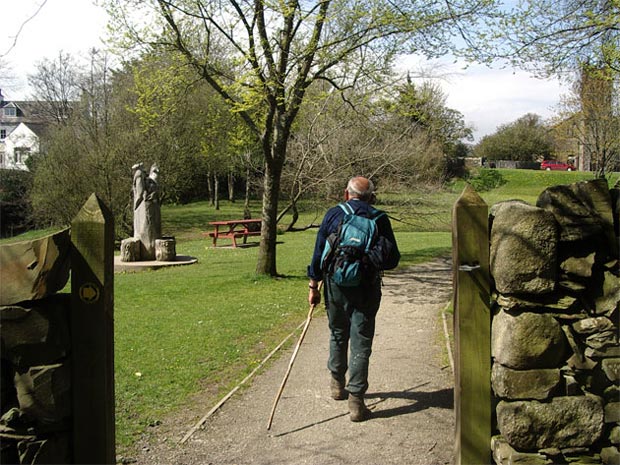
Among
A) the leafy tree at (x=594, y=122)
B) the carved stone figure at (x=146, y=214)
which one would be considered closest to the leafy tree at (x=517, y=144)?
the leafy tree at (x=594, y=122)

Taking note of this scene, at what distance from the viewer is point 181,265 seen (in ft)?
64.8

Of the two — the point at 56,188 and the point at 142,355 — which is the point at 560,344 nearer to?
the point at 142,355

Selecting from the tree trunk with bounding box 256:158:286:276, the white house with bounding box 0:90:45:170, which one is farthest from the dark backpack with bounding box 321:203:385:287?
the white house with bounding box 0:90:45:170

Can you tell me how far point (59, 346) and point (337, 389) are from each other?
10.4 ft

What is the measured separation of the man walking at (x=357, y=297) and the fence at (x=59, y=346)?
7.64 feet

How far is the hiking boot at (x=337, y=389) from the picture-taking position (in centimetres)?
638

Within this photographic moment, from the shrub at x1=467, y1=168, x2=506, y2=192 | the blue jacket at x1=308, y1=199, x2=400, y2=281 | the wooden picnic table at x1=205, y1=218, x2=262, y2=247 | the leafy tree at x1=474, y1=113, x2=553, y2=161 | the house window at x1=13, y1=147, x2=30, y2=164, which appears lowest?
the wooden picnic table at x1=205, y1=218, x2=262, y2=247

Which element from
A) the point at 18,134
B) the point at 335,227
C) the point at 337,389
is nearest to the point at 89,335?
the point at 335,227

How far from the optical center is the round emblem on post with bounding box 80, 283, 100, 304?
13.0 feet

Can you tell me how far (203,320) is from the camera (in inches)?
439

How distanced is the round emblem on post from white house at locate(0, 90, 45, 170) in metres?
22.2

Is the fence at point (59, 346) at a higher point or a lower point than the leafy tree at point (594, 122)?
lower

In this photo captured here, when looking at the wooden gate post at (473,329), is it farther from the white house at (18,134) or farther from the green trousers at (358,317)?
the white house at (18,134)

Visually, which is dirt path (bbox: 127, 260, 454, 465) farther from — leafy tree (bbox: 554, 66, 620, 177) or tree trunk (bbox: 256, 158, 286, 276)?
leafy tree (bbox: 554, 66, 620, 177)
